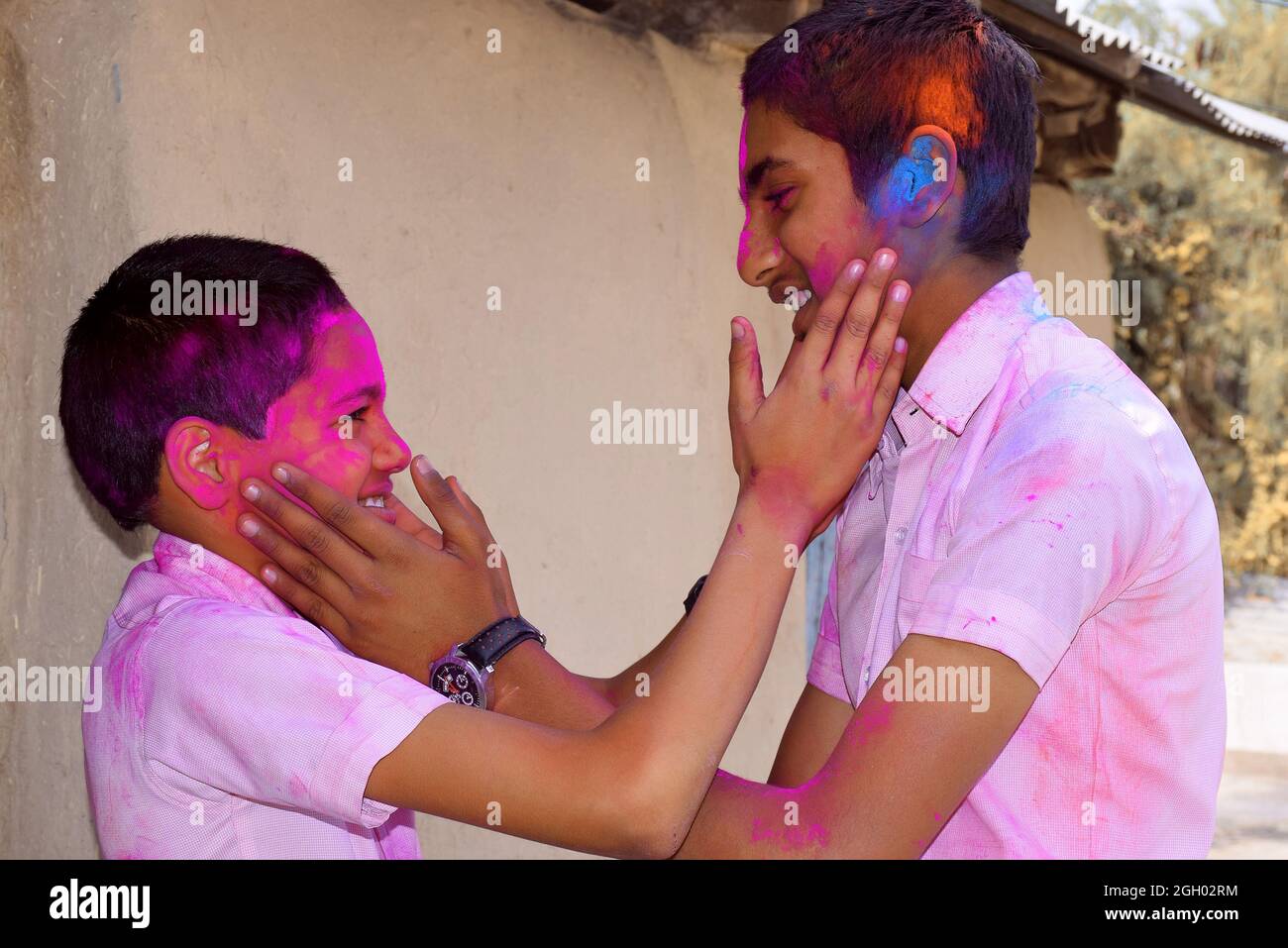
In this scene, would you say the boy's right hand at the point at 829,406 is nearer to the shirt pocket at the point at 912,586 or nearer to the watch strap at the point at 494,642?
the shirt pocket at the point at 912,586

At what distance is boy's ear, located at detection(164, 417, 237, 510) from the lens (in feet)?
6.78

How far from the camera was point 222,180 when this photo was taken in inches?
122

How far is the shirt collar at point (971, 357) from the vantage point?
80.7 inches

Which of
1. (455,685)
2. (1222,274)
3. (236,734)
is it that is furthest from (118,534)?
(1222,274)

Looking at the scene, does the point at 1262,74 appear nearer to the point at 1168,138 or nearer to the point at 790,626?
the point at 1168,138

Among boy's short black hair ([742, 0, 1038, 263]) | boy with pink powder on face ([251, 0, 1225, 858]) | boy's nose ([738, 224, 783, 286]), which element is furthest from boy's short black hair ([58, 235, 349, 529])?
boy's short black hair ([742, 0, 1038, 263])

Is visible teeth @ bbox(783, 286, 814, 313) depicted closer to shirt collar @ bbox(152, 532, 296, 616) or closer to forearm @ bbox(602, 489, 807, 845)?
forearm @ bbox(602, 489, 807, 845)

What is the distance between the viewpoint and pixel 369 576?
204 cm

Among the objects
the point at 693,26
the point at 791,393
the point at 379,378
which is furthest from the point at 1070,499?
the point at 693,26

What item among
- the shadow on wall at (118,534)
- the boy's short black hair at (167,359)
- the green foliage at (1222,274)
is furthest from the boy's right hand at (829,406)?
the green foliage at (1222,274)

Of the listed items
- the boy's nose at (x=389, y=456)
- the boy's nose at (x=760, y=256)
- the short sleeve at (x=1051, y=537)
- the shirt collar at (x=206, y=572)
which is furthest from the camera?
the boy's nose at (x=760, y=256)

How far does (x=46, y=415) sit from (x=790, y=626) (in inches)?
115

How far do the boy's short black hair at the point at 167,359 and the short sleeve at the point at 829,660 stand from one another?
3.38 feet

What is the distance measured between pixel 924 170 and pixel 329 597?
1126 mm
